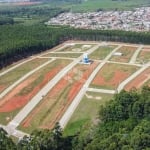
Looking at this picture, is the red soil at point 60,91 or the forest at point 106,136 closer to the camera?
the forest at point 106,136

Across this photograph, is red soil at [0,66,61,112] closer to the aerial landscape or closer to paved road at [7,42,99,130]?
the aerial landscape

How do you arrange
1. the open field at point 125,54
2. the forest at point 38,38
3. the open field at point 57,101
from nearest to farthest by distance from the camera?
the open field at point 57,101, the open field at point 125,54, the forest at point 38,38

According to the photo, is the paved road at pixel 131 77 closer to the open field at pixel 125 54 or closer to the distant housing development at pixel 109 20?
the open field at pixel 125 54

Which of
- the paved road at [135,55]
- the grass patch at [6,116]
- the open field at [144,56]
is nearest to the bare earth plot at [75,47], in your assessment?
the paved road at [135,55]

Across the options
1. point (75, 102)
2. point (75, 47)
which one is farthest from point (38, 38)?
point (75, 102)

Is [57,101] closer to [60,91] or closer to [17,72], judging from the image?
[60,91]

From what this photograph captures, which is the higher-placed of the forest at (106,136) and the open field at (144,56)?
the forest at (106,136)

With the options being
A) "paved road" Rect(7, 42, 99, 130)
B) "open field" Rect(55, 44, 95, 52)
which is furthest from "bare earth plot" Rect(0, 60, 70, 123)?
"open field" Rect(55, 44, 95, 52)
